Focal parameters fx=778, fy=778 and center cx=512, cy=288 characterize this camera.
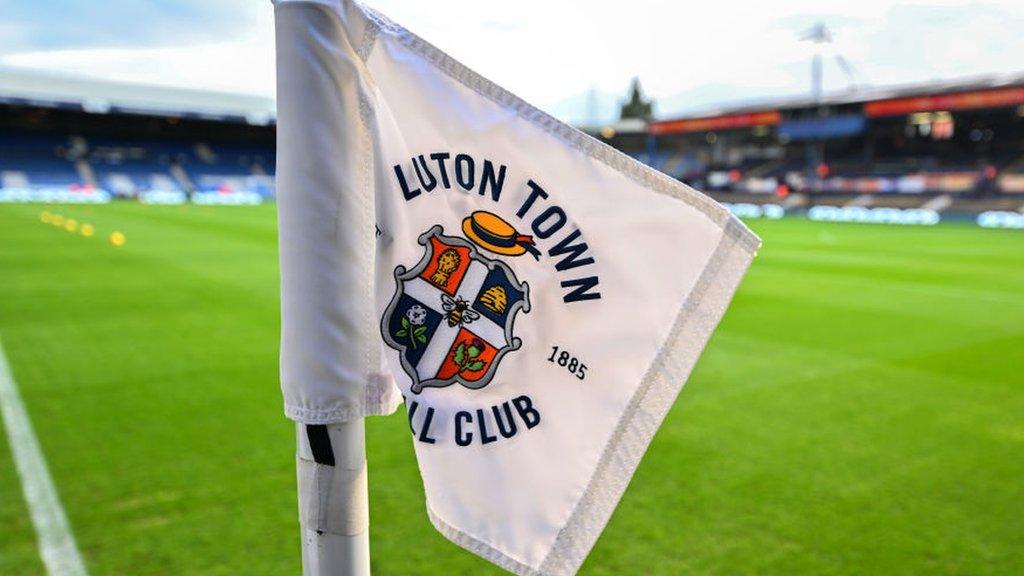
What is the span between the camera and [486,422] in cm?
140

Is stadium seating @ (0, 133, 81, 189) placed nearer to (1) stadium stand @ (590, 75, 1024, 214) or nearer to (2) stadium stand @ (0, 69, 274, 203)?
(2) stadium stand @ (0, 69, 274, 203)

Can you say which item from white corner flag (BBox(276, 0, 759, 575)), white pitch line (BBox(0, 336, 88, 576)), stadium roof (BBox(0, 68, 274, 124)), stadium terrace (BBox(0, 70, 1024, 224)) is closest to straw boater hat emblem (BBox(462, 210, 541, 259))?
white corner flag (BBox(276, 0, 759, 575))

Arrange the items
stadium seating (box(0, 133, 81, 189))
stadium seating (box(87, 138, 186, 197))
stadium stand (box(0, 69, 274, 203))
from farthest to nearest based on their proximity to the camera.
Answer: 1. stadium seating (box(87, 138, 186, 197))
2. stadium seating (box(0, 133, 81, 189))
3. stadium stand (box(0, 69, 274, 203))

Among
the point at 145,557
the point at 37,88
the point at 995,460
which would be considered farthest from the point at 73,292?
the point at 37,88

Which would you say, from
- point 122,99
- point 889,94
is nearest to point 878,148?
point 889,94

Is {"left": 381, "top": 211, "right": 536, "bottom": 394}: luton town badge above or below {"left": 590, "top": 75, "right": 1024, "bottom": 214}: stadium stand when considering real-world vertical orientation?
above

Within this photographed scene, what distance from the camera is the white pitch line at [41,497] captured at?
122 inches

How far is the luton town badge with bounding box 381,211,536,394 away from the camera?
1398mm

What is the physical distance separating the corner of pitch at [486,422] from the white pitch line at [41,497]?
2.38 m

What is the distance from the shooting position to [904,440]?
4.64 m

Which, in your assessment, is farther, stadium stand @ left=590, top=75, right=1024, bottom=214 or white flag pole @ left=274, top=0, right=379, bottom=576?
stadium stand @ left=590, top=75, right=1024, bottom=214

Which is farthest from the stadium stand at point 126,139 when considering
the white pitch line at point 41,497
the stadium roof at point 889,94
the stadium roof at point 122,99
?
the white pitch line at point 41,497

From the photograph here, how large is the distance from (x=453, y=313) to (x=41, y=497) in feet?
10.7

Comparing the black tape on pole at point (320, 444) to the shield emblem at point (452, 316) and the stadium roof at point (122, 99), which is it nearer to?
the shield emblem at point (452, 316)
